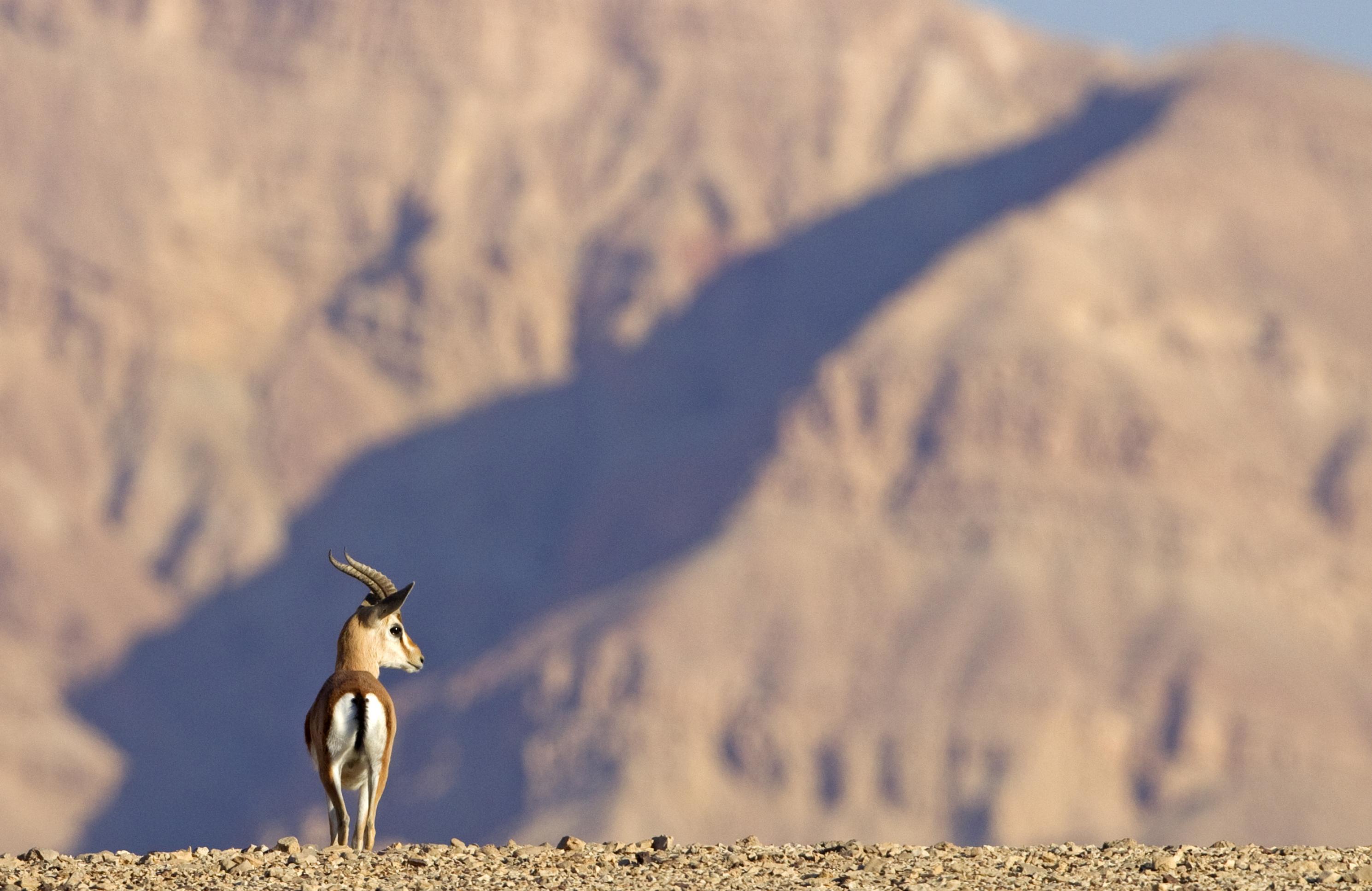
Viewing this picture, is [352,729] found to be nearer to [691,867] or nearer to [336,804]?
[336,804]

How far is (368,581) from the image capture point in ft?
65.7

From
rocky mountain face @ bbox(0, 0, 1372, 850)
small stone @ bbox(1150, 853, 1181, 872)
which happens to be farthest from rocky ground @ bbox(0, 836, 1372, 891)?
rocky mountain face @ bbox(0, 0, 1372, 850)

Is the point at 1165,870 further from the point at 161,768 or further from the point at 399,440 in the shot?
the point at 399,440

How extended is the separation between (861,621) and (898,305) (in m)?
27.6

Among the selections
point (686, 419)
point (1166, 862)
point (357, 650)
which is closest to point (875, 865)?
point (1166, 862)

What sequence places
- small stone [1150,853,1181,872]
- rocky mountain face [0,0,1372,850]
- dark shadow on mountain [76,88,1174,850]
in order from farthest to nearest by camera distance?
dark shadow on mountain [76,88,1174,850]
rocky mountain face [0,0,1372,850]
small stone [1150,853,1181,872]

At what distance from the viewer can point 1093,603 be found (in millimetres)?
118562

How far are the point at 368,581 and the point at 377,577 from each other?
32 centimetres

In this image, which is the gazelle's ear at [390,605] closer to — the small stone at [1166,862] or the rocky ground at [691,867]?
the rocky ground at [691,867]

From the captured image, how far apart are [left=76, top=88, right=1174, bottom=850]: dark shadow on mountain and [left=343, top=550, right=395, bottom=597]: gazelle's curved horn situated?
314ft

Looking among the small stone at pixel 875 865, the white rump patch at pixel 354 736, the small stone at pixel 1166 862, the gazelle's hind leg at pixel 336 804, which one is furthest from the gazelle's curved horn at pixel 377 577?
the small stone at pixel 1166 862

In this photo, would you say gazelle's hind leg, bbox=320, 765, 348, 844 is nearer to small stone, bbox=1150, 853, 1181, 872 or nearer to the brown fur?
the brown fur

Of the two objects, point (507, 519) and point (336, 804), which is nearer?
point (336, 804)

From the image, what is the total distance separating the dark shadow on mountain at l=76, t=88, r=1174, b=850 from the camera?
129000mm
